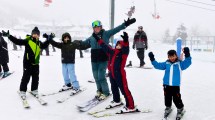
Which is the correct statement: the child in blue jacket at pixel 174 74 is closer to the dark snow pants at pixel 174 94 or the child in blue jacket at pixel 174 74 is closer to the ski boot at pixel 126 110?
the dark snow pants at pixel 174 94

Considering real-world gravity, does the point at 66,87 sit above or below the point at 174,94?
below

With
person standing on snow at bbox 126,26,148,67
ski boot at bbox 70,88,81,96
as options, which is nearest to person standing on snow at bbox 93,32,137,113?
ski boot at bbox 70,88,81,96

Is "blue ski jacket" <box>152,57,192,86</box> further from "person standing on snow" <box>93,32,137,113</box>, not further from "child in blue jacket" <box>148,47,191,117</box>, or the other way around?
"person standing on snow" <box>93,32,137,113</box>

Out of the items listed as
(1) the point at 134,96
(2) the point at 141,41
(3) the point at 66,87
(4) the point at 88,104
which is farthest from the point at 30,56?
(2) the point at 141,41

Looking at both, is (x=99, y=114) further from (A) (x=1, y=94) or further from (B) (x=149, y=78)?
(B) (x=149, y=78)

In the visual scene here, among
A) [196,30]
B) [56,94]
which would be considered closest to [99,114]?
[56,94]

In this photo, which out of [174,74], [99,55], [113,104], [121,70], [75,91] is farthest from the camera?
[75,91]

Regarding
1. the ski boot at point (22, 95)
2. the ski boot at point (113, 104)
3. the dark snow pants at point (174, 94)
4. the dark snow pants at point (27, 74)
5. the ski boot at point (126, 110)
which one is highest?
the dark snow pants at point (27, 74)

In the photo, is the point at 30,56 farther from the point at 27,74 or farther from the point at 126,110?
the point at 126,110

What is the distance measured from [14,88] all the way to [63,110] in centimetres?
257

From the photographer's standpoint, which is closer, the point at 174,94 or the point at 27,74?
the point at 174,94

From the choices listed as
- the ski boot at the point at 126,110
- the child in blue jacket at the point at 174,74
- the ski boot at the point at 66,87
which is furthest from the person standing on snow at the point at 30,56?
the child in blue jacket at the point at 174,74

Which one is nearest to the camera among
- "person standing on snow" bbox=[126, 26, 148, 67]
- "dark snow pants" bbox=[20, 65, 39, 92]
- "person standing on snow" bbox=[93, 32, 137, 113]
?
"person standing on snow" bbox=[93, 32, 137, 113]

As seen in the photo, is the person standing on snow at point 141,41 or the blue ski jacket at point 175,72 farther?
the person standing on snow at point 141,41
